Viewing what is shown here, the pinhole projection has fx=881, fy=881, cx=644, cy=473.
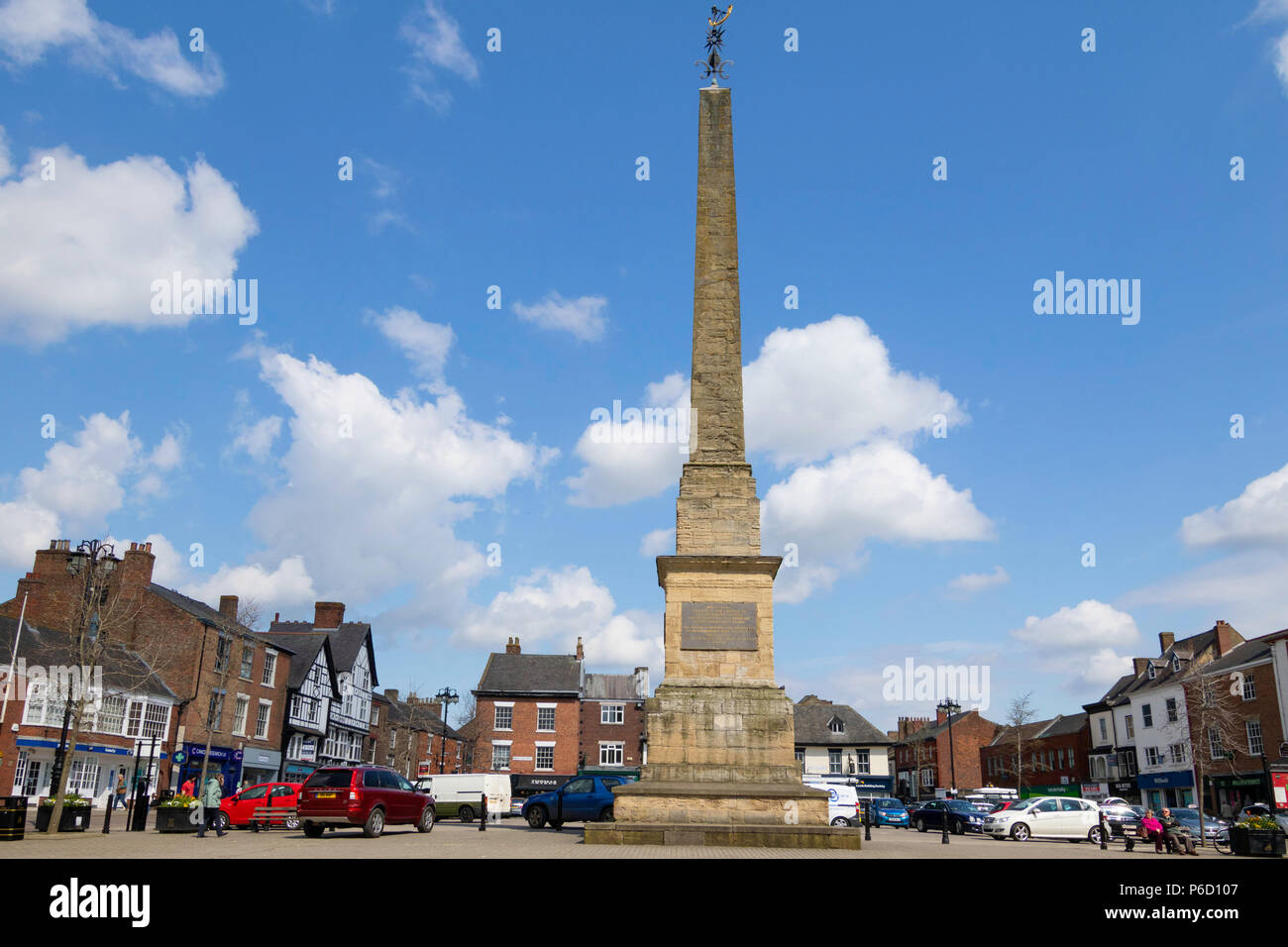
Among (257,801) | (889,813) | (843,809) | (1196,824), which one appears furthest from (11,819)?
(1196,824)

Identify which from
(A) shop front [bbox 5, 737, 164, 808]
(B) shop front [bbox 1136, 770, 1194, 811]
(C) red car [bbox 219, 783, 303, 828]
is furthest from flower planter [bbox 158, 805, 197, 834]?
(B) shop front [bbox 1136, 770, 1194, 811]

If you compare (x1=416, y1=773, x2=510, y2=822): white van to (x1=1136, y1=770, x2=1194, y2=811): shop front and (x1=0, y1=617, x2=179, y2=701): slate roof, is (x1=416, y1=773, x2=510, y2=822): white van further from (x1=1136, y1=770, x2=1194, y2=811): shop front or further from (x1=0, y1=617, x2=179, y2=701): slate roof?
(x1=1136, y1=770, x2=1194, y2=811): shop front

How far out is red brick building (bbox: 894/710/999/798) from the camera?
76625mm

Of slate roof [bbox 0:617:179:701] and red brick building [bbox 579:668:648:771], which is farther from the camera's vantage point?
red brick building [bbox 579:668:648:771]

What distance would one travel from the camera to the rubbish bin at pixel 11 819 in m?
17.0

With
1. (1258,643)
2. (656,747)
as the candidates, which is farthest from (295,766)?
(1258,643)

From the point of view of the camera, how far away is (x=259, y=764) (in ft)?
143

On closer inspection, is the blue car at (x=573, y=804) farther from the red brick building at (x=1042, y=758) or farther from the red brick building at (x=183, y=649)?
the red brick building at (x=1042, y=758)

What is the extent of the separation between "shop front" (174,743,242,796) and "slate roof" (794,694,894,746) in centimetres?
4307

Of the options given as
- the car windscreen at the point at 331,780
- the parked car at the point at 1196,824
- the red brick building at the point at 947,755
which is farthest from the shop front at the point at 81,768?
the red brick building at the point at 947,755
